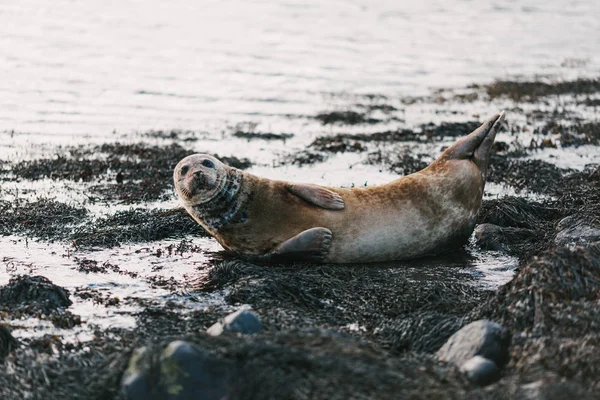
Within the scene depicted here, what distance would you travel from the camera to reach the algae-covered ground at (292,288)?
493 centimetres

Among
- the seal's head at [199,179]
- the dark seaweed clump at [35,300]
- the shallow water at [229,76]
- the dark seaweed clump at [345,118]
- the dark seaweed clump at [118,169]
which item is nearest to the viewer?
the dark seaweed clump at [35,300]

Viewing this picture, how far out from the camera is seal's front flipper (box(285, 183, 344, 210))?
7879 millimetres

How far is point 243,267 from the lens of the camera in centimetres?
753

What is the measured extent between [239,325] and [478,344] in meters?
1.51

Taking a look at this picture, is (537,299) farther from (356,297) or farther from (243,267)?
(243,267)

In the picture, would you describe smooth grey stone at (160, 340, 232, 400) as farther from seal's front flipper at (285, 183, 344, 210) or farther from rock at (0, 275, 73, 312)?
seal's front flipper at (285, 183, 344, 210)


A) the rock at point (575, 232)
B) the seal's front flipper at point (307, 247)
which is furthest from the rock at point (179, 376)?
the rock at point (575, 232)

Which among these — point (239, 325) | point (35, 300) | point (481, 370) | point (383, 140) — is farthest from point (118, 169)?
point (481, 370)

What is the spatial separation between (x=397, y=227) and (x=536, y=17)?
27.2m

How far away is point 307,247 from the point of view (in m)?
7.66

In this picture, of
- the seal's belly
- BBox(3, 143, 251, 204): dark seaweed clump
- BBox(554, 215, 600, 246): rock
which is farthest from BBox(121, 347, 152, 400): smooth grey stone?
BBox(3, 143, 251, 204): dark seaweed clump

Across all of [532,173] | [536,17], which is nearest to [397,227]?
[532,173]

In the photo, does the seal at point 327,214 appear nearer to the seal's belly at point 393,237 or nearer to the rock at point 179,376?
the seal's belly at point 393,237

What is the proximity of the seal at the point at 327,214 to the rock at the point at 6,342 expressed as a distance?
8.44 ft
